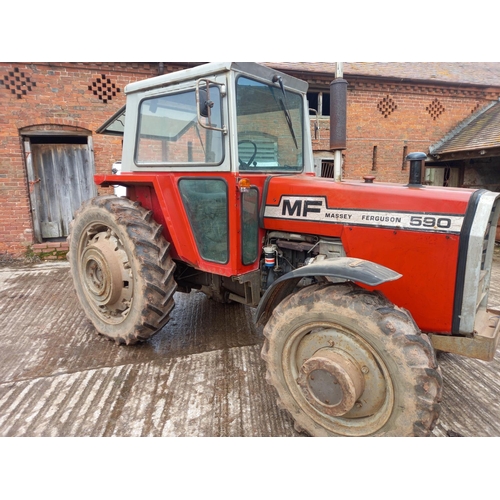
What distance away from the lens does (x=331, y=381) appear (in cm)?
188

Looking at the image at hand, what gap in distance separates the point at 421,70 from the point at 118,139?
7724 mm

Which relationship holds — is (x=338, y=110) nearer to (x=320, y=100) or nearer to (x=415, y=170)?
(x=415, y=170)

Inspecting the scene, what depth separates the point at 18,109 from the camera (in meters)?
6.23

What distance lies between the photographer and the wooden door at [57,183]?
666 centimetres

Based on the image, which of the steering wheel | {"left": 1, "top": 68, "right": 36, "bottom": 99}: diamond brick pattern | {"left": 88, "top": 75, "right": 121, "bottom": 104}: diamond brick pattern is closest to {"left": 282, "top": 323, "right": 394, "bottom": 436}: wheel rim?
the steering wheel

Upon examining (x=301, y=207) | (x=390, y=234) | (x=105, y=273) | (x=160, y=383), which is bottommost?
(x=160, y=383)

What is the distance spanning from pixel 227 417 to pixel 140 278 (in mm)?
1249

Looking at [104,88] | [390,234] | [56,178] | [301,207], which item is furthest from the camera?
[56,178]

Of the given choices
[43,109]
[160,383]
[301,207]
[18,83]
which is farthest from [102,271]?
[18,83]

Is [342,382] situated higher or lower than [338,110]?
lower

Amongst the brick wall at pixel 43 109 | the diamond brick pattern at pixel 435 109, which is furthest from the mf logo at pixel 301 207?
the diamond brick pattern at pixel 435 109
